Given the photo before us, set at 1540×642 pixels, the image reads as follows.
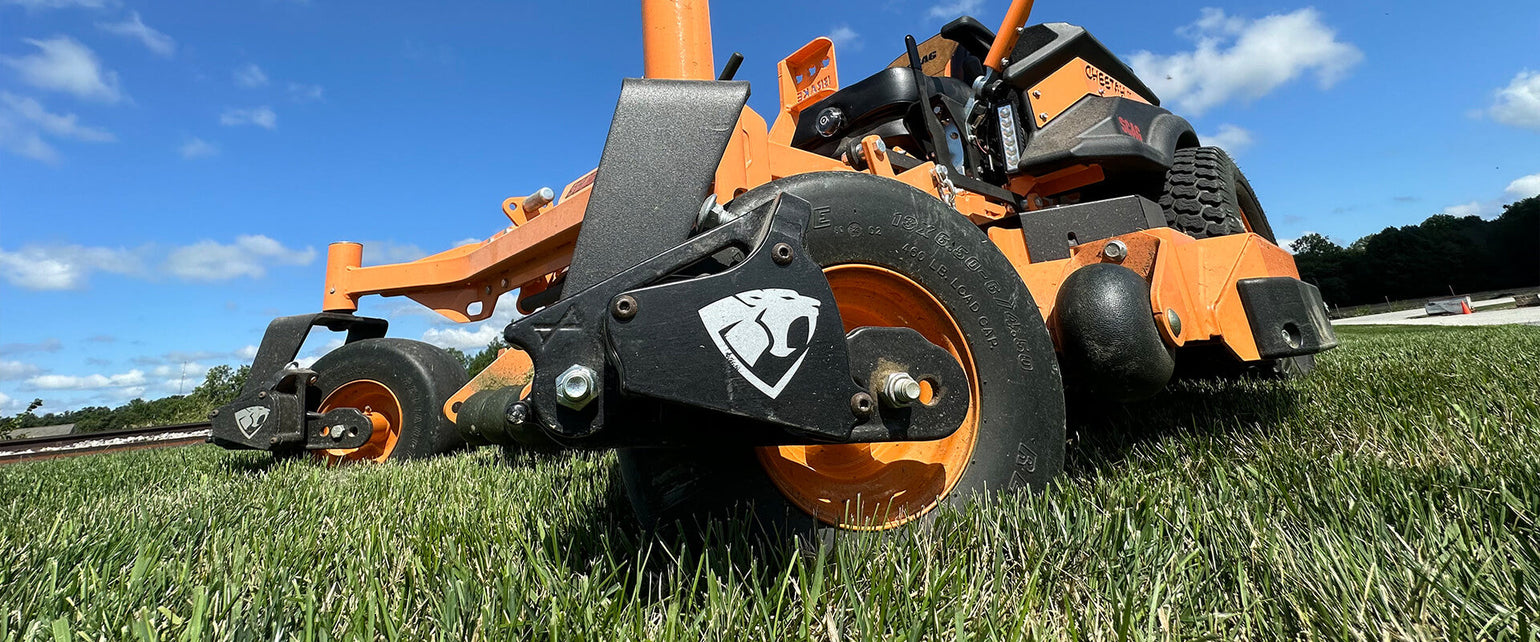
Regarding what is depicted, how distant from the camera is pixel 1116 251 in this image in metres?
2.29

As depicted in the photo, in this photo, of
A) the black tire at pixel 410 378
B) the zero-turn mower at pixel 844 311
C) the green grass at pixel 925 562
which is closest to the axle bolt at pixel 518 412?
the zero-turn mower at pixel 844 311

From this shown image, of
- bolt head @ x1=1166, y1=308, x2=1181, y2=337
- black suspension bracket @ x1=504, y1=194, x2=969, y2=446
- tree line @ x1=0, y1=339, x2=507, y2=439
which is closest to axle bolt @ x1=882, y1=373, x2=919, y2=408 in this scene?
black suspension bracket @ x1=504, y1=194, x2=969, y2=446

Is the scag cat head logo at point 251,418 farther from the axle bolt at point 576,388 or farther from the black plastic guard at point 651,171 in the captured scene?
the axle bolt at point 576,388

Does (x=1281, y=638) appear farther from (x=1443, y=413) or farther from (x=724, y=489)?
(x=1443, y=413)

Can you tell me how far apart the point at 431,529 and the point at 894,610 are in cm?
140

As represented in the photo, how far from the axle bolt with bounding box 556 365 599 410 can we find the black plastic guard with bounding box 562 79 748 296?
0.86 ft

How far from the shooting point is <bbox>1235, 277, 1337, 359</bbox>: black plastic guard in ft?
7.59

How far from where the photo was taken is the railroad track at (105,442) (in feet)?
28.6

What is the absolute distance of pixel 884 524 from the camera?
58.7 inches

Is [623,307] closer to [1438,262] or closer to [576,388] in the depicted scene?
[576,388]

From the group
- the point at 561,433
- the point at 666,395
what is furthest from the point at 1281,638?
the point at 561,433

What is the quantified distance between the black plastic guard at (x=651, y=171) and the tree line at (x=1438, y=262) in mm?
62617

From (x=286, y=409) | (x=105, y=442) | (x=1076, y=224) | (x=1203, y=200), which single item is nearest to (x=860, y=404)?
(x=1076, y=224)

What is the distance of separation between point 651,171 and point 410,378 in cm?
331
